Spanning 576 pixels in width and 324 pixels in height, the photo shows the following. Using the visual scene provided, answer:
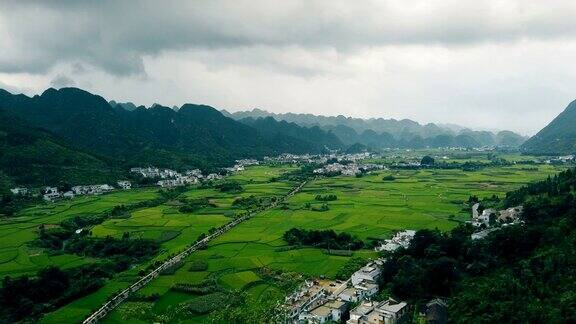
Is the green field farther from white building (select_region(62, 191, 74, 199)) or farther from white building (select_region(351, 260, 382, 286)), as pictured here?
white building (select_region(351, 260, 382, 286))

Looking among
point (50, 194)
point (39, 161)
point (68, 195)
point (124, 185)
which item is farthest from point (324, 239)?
point (39, 161)

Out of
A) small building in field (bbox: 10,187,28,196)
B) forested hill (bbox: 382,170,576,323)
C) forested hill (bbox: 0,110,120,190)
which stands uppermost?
forested hill (bbox: 0,110,120,190)

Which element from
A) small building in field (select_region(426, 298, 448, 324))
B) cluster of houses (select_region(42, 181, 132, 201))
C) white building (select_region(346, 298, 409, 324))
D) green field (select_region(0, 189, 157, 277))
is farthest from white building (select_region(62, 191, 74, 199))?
small building in field (select_region(426, 298, 448, 324))

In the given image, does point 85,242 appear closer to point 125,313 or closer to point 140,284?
point 140,284

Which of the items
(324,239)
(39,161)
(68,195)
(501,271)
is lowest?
(324,239)

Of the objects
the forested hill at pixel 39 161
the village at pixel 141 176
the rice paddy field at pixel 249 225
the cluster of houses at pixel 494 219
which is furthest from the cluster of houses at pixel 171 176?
the cluster of houses at pixel 494 219

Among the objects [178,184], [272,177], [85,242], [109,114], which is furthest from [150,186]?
[109,114]

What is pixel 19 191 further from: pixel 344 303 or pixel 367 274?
pixel 344 303
